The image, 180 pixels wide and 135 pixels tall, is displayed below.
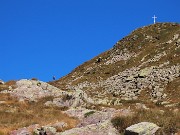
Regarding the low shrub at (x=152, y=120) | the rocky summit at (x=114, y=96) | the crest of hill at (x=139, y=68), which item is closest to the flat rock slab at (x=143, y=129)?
the rocky summit at (x=114, y=96)

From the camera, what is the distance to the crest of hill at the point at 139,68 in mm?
65312

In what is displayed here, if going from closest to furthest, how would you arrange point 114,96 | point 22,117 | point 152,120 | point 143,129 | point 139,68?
point 143,129
point 152,120
point 22,117
point 114,96
point 139,68

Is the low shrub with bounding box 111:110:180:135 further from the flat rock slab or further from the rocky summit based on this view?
the flat rock slab

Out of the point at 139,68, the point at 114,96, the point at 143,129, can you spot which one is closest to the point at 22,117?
the point at 143,129

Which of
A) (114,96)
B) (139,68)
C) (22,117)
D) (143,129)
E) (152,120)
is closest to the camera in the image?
(143,129)

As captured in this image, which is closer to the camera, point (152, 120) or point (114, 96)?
point (152, 120)

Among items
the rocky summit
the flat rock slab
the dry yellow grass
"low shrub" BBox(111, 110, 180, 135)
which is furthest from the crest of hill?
the flat rock slab

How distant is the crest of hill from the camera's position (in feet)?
214

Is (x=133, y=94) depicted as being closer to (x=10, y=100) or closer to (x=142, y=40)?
(x=10, y=100)

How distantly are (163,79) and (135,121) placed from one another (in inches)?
1866

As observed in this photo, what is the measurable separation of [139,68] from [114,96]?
18.3 m

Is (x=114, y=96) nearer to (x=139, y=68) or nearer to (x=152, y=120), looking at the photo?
(x=139, y=68)

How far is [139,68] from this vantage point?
3118 inches

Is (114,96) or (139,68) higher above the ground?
(139,68)
